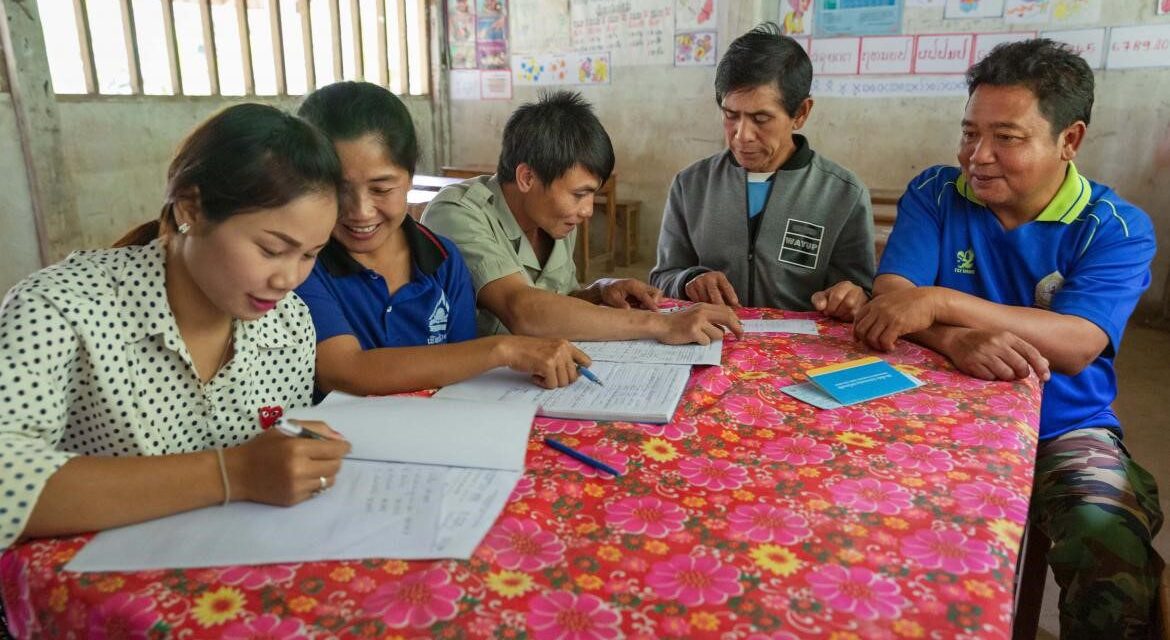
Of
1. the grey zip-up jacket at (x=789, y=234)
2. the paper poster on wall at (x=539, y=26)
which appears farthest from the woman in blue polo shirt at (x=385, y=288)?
the paper poster on wall at (x=539, y=26)

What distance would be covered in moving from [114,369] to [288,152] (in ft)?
1.15

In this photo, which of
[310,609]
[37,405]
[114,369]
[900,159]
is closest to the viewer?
[310,609]

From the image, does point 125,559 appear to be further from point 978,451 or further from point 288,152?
point 978,451

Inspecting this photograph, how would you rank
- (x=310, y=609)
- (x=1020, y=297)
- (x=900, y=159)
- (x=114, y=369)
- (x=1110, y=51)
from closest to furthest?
(x=310, y=609) → (x=114, y=369) → (x=1020, y=297) → (x=1110, y=51) → (x=900, y=159)

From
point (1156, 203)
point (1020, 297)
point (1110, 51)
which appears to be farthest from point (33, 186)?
point (1156, 203)

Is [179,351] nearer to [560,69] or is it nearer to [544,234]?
[544,234]

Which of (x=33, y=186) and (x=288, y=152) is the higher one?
(x=288, y=152)

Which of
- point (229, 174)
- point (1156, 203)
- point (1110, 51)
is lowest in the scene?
point (1156, 203)

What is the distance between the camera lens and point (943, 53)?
4.62 meters

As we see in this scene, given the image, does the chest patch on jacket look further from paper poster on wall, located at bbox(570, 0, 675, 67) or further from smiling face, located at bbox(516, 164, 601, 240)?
paper poster on wall, located at bbox(570, 0, 675, 67)

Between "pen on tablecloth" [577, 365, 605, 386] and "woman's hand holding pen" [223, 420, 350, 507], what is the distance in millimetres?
510

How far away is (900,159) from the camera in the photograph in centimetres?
496

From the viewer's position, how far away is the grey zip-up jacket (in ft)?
7.38

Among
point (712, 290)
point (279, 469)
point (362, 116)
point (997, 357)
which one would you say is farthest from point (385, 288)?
point (997, 357)
